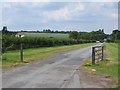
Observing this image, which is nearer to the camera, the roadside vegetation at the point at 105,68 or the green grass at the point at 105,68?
the roadside vegetation at the point at 105,68

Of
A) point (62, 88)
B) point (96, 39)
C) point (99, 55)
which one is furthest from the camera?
point (96, 39)

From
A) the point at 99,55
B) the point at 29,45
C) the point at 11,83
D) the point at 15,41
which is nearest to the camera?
the point at 11,83

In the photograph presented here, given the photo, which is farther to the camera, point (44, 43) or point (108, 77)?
point (44, 43)

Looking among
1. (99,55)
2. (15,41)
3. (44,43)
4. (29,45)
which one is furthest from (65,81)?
(44,43)

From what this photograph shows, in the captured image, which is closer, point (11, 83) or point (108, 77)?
point (11, 83)

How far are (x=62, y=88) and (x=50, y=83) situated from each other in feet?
4.47

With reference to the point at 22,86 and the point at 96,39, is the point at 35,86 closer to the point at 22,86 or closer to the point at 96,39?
the point at 22,86

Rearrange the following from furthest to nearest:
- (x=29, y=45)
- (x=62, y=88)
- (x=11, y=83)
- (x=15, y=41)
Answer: (x=29, y=45) < (x=15, y=41) < (x=11, y=83) < (x=62, y=88)

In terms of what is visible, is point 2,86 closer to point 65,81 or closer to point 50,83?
point 50,83

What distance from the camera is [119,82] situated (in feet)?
45.0

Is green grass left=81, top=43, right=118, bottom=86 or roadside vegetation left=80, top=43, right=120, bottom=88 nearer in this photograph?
roadside vegetation left=80, top=43, right=120, bottom=88

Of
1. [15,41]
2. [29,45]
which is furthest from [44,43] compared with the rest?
[15,41]

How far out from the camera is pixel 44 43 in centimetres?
6956

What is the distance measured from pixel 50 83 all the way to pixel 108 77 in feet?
11.6
